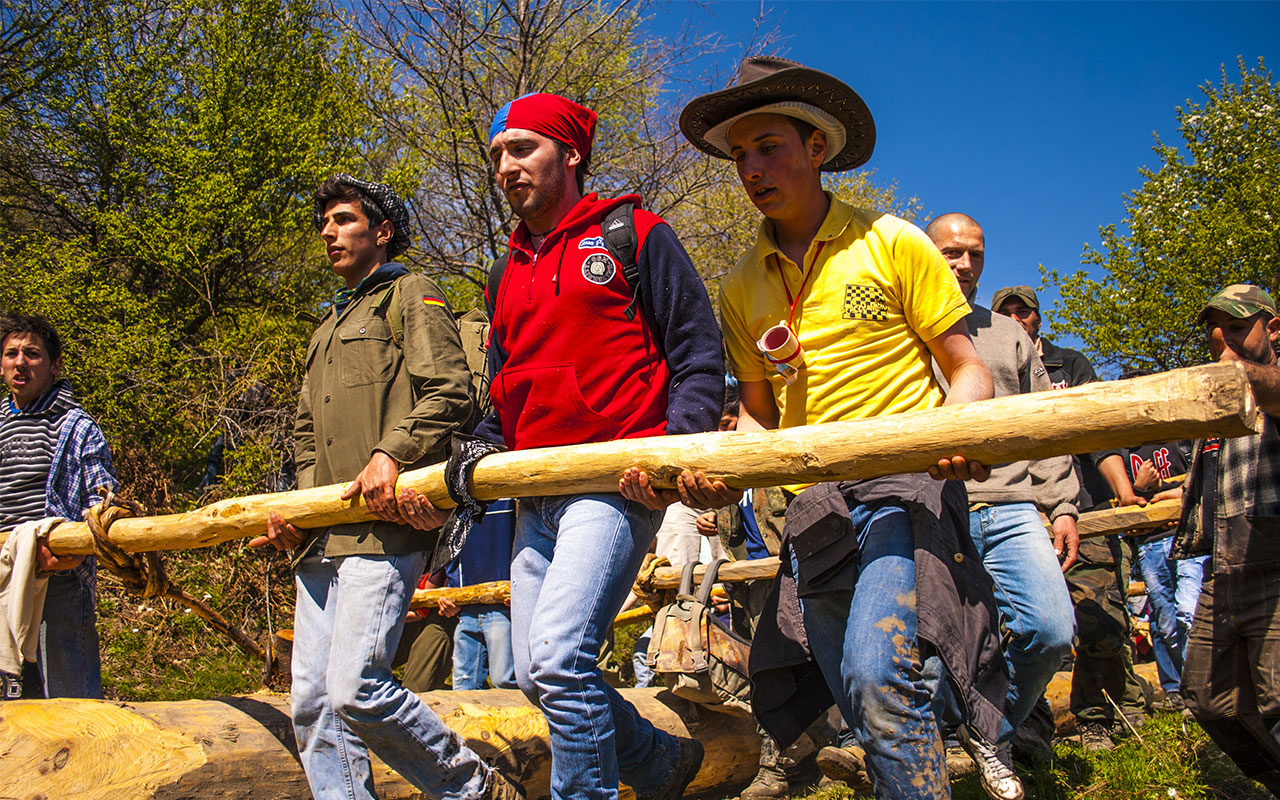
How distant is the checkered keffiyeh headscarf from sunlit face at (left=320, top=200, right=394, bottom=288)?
71mm

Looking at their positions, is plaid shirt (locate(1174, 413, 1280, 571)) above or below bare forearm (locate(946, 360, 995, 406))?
below

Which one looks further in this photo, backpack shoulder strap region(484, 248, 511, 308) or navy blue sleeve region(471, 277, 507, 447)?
backpack shoulder strap region(484, 248, 511, 308)

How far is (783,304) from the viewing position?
355 centimetres

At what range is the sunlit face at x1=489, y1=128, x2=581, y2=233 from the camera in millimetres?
3656

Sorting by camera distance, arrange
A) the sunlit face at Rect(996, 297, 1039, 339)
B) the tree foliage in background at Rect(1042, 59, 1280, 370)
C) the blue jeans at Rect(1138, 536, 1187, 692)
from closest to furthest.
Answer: the sunlit face at Rect(996, 297, 1039, 339)
the blue jeans at Rect(1138, 536, 1187, 692)
the tree foliage in background at Rect(1042, 59, 1280, 370)

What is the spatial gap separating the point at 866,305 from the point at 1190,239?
24.6 meters

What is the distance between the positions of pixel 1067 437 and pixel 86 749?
3.74 metres

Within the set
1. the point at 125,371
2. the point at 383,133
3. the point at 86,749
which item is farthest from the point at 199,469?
the point at 86,749

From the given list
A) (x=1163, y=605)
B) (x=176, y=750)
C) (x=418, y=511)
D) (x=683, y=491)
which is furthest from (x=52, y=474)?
(x=1163, y=605)

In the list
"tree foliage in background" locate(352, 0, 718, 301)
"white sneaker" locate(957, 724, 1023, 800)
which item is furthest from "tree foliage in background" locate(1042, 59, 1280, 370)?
"white sneaker" locate(957, 724, 1023, 800)

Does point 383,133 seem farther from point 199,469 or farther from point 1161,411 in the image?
point 1161,411

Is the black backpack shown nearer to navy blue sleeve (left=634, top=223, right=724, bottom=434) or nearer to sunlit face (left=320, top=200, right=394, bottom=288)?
navy blue sleeve (left=634, top=223, right=724, bottom=434)

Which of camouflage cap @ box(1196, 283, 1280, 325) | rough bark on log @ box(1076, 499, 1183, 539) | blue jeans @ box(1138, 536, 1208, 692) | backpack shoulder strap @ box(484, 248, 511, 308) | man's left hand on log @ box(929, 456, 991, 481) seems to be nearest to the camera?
man's left hand on log @ box(929, 456, 991, 481)

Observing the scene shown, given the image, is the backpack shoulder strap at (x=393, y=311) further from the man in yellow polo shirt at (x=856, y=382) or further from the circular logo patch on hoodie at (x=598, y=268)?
the man in yellow polo shirt at (x=856, y=382)
